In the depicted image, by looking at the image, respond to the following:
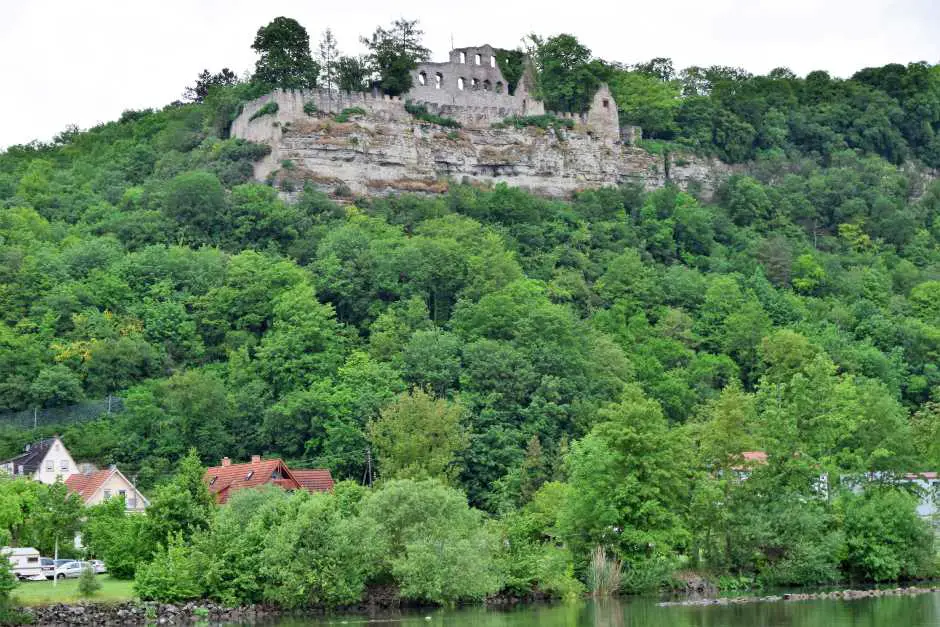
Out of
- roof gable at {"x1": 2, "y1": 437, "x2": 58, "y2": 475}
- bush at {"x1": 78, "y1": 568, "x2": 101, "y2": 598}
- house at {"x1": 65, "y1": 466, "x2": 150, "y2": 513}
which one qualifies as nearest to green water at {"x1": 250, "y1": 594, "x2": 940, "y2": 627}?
bush at {"x1": 78, "y1": 568, "x2": 101, "y2": 598}

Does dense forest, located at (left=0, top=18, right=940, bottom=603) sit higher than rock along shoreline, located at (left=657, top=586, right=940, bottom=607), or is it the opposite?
dense forest, located at (left=0, top=18, right=940, bottom=603)

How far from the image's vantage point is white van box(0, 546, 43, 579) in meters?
57.3

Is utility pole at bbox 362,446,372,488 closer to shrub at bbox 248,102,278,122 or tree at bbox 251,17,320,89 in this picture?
shrub at bbox 248,102,278,122

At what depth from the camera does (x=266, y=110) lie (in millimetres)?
103000

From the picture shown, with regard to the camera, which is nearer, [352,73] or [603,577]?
[603,577]

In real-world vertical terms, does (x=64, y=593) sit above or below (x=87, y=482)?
below

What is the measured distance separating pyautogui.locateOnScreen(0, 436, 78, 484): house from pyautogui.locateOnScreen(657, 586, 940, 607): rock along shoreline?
3178 cm

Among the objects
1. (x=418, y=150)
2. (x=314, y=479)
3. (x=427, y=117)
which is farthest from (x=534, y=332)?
(x=427, y=117)

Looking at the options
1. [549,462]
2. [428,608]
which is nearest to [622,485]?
[428,608]

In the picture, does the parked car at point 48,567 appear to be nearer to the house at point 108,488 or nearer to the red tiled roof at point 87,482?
the red tiled roof at point 87,482

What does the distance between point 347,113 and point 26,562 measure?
2071 inches

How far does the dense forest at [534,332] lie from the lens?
201 feet

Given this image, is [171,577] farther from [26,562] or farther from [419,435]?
[419,435]

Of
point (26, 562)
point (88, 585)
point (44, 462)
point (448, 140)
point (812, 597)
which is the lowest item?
point (812, 597)
